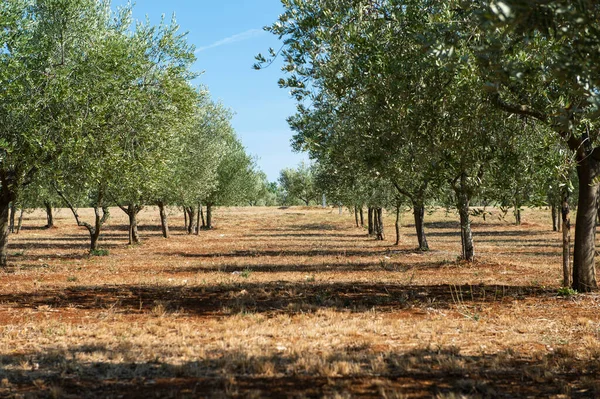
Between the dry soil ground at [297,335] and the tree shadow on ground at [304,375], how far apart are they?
0.10 ft

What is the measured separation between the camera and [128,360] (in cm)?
899

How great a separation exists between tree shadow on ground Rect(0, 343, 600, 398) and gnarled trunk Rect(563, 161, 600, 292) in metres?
6.87

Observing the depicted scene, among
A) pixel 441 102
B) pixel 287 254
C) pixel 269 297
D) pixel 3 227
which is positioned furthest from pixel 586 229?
pixel 3 227

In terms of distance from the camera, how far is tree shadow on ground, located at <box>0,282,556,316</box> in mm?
14344

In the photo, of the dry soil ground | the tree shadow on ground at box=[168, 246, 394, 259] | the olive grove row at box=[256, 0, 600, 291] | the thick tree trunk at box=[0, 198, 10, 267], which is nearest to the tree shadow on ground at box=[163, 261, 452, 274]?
the dry soil ground

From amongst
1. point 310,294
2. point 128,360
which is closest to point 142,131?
point 310,294

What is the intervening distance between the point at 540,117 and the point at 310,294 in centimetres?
819

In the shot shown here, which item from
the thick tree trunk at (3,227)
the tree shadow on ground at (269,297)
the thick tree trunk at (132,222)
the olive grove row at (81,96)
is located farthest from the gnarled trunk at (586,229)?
the thick tree trunk at (132,222)

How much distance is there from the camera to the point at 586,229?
49.0 ft

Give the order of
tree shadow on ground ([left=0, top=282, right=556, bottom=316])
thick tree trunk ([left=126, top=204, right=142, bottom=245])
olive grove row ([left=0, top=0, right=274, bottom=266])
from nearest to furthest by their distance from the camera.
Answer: tree shadow on ground ([left=0, top=282, right=556, bottom=316])
olive grove row ([left=0, top=0, right=274, bottom=266])
thick tree trunk ([left=126, top=204, right=142, bottom=245])

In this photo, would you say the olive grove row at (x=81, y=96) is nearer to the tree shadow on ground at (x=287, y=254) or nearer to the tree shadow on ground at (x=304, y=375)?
the tree shadow on ground at (x=287, y=254)

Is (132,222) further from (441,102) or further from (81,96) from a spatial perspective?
(441,102)

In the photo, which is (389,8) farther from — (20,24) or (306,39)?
(20,24)

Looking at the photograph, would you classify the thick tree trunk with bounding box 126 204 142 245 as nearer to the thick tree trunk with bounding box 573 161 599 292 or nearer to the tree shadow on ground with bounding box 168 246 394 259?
the tree shadow on ground with bounding box 168 246 394 259
